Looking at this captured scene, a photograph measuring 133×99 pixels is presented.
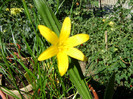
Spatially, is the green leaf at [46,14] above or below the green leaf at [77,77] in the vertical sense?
above

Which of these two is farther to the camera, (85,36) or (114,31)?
(114,31)

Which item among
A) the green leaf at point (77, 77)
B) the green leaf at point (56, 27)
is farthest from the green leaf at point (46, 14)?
the green leaf at point (77, 77)

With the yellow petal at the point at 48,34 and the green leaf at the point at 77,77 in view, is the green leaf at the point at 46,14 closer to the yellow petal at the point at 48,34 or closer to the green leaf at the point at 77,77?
the yellow petal at the point at 48,34

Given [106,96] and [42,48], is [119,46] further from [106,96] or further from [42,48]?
[42,48]

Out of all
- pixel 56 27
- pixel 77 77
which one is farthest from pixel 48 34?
pixel 77 77

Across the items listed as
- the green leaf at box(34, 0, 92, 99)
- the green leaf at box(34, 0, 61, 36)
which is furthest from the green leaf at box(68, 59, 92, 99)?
the green leaf at box(34, 0, 61, 36)

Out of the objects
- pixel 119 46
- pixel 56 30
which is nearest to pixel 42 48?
pixel 56 30
